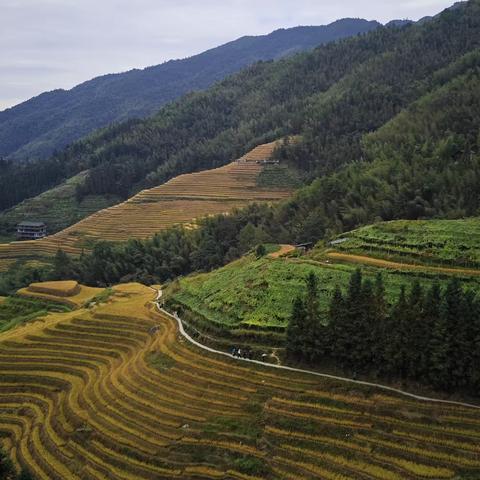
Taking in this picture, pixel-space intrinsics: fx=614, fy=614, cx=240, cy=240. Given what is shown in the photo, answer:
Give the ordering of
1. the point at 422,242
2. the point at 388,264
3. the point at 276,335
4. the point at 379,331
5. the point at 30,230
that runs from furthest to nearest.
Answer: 1. the point at 30,230
2. the point at 422,242
3. the point at 388,264
4. the point at 276,335
5. the point at 379,331

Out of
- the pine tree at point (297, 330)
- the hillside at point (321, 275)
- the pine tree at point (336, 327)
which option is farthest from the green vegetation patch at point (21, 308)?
the pine tree at point (336, 327)

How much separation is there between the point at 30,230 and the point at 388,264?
85010 millimetres

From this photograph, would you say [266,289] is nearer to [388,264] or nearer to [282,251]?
[388,264]

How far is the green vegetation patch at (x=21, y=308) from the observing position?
5597 cm

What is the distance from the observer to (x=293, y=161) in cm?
10100

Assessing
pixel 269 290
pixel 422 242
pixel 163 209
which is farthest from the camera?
pixel 163 209

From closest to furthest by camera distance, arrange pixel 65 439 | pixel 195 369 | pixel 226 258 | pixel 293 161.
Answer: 1. pixel 65 439
2. pixel 195 369
3. pixel 226 258
4. pixel 293 161

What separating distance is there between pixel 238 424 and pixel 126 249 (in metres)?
43.3

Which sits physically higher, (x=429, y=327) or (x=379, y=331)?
(x=429, y=327)

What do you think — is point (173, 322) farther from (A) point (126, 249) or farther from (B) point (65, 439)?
(A) point (126, 249)

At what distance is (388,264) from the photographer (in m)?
39.5


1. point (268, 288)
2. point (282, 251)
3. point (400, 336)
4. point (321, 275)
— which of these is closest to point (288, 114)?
point (282, 251)

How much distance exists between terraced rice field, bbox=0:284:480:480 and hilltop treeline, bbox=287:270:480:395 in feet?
4.61

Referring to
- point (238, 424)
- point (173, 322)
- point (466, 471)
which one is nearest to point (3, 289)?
point (173, 322)
